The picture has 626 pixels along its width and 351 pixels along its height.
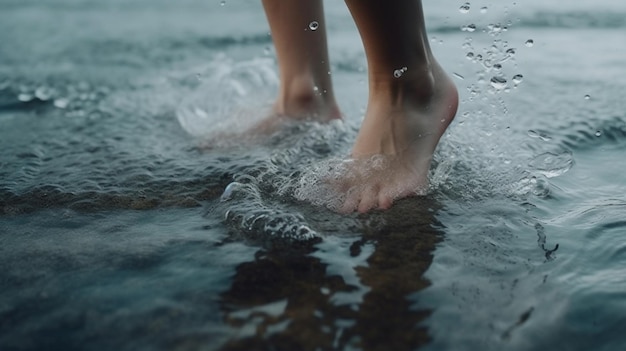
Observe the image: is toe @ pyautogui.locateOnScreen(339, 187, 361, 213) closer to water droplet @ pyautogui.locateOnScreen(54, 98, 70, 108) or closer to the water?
the water

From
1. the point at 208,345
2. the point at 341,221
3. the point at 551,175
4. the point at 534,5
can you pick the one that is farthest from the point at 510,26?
the point at 208,345

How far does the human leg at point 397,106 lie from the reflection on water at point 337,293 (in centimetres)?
18

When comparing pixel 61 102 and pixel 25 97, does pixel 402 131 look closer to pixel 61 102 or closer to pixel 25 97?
pixel 61 102

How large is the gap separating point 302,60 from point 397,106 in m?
0.55

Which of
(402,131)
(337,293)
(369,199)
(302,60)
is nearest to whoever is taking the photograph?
(337,293)

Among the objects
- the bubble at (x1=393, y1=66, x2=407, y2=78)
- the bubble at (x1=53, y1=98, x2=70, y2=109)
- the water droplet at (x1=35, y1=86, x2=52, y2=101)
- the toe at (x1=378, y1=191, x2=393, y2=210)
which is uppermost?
the bubble at (x1=393, y1=66, x2=407, y2=78)

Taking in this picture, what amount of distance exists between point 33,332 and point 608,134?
5.17 ft

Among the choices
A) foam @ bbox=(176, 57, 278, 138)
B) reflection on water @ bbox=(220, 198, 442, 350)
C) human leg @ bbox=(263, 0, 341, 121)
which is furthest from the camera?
foam @ bbox=(176, 57, 278, 138)

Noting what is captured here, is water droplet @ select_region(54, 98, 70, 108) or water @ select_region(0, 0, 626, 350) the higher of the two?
water droplet @ select_region(54, 98, 70, 108)

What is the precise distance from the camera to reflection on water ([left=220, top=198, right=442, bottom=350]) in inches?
36.7

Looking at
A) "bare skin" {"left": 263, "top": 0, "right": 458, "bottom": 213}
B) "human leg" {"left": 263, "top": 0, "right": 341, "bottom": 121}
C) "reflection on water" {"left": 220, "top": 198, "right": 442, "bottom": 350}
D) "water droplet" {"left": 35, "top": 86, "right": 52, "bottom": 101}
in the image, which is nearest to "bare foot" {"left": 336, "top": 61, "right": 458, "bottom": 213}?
"bare skin" {"left": 263, "top": 0, "right": 458, "bottom": 213}

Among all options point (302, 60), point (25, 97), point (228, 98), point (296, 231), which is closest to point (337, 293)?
point (296, 231)

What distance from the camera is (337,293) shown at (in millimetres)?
1051

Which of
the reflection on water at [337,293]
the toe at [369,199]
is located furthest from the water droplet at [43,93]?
the reflection on water at [337,293]
